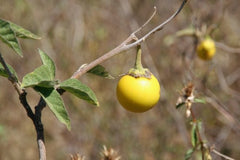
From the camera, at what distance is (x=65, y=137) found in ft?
14.7

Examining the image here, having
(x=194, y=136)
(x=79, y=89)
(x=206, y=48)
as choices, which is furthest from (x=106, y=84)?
(x=79, y=89)

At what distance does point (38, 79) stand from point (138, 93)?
0.39 meters

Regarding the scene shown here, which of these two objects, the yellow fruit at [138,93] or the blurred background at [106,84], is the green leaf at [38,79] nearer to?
the yellow fruit at [138,93]

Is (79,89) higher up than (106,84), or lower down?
lower down

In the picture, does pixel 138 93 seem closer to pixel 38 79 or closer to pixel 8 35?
pixel 38 79

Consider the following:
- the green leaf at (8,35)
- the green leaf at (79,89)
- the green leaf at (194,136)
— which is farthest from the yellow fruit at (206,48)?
the green leaf at (8,35)

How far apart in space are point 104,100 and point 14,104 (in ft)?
4.81

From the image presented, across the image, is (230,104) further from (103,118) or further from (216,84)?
(103,118)

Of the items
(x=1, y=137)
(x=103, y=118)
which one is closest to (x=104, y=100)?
(x=103, y=118)

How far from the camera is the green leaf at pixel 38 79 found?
34.8 inches

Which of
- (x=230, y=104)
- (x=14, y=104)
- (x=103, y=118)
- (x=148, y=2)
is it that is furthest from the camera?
(x=148, y=2)

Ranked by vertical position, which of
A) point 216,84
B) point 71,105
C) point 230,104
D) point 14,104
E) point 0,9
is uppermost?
point 0,9

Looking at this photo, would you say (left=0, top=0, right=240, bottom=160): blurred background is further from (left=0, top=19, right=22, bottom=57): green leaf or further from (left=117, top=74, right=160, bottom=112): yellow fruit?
(left=0, top=19, right=22, bottom=57): green leaf

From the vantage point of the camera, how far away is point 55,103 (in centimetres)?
91
